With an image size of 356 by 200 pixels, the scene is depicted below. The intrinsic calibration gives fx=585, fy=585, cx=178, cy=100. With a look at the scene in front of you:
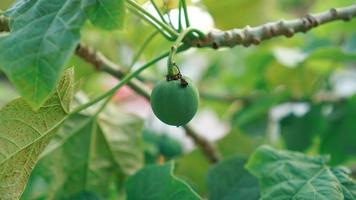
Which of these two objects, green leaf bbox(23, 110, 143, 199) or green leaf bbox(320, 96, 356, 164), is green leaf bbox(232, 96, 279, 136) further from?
green leaf bbox(23, 110, 143, 199)

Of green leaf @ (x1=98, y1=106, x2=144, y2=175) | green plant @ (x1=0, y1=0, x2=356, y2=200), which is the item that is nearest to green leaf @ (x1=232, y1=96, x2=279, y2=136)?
green plant @ (x1=0, y1=0, x2=356, y2=200)

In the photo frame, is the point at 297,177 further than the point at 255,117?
No

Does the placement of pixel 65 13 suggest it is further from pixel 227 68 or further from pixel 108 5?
pixel 227 68

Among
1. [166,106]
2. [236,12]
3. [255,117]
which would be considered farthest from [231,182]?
[236,12]

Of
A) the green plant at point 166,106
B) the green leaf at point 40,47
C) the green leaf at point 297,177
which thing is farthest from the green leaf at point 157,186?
the green leaf at point 40,47

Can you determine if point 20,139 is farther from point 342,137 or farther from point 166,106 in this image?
point 342,137

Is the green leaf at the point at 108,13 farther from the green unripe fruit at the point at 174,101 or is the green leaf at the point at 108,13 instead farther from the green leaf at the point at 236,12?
the green leaf at the point at 236,12

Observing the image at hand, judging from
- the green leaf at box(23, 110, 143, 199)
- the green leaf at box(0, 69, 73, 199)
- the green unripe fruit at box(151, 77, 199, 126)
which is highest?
the green unripe fruit at box(151, 77, 199, 126)
